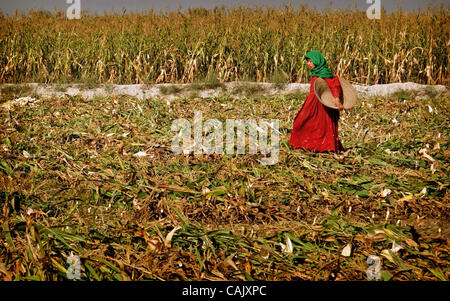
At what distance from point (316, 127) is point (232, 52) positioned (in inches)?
152

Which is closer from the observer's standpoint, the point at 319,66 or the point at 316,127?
the point at 319,66

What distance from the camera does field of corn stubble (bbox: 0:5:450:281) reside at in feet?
6.60

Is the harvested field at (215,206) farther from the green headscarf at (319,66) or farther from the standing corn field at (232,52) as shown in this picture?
the standing corn field at (232,52)

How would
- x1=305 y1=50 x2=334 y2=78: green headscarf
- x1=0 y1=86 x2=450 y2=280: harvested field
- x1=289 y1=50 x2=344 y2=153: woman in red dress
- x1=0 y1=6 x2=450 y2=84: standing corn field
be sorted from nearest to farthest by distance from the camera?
x1=0 y1=86 x2=450 y2=280: harvested field, x1=305 y1=50 x2=334 y2=78: green headscarf, x1=289 y1=50 x2=344 y2=153: woman in red dress, x1=0 y1=6 x2=450 y2=84: standing corn field

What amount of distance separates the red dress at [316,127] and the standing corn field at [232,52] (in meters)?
3.13

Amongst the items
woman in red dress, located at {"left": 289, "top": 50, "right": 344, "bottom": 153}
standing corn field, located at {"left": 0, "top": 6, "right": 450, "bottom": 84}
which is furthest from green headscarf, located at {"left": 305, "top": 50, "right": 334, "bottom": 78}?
standing corn field, located at {"left": 0, "top": 6, "right": 450, "bottom": 84}

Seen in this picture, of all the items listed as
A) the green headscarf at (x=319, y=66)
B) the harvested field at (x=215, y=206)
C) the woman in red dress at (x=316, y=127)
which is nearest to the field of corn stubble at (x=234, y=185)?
the harvested field at (x=215, y=206)

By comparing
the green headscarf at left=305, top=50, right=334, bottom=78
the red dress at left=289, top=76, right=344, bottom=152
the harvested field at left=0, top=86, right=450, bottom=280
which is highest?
the green headscarf at left=305, top=50, right=334, bottom=78

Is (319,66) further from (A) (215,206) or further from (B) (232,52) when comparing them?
(B) (232,52)

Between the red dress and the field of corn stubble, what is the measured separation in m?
0.15

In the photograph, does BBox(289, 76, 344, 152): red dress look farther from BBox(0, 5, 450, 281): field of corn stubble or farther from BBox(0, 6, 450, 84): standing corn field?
BBox(0, 6, 450, 84): standing corn field

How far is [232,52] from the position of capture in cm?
732

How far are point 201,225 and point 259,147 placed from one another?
151 cm

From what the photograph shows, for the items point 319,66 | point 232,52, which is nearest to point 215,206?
point 319,66
